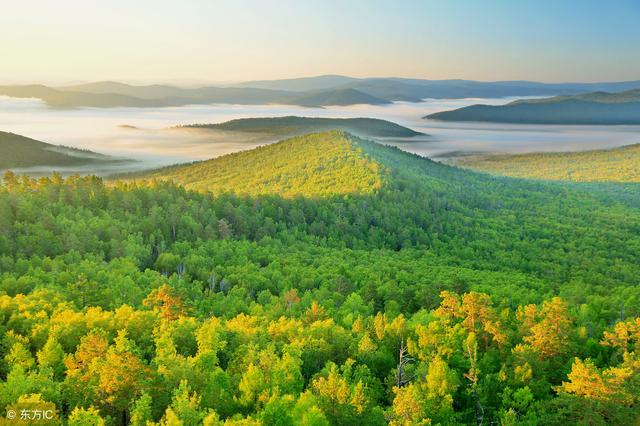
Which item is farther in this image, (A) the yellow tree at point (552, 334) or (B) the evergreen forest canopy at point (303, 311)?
(A) the yellow tree at point (552, 334)

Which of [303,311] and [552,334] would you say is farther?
[303,311]

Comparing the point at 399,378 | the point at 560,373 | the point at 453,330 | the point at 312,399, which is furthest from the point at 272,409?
the point at 560,373

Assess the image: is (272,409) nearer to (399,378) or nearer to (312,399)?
(312,399)

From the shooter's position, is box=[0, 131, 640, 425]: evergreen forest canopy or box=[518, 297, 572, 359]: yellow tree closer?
box=[0, 131, 640, 425]: evergreen forest canopy

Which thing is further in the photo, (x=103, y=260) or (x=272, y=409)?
(x=103, y=260)

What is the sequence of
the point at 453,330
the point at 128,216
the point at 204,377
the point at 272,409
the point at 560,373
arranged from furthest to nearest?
the point at 128,216
the point at 453,330
the point at 560,373
the point at 204,377
the point at 272,409

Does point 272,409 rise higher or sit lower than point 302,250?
higher

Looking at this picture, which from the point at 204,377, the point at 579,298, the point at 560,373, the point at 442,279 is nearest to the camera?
the point at 204,377

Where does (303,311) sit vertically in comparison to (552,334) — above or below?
below
